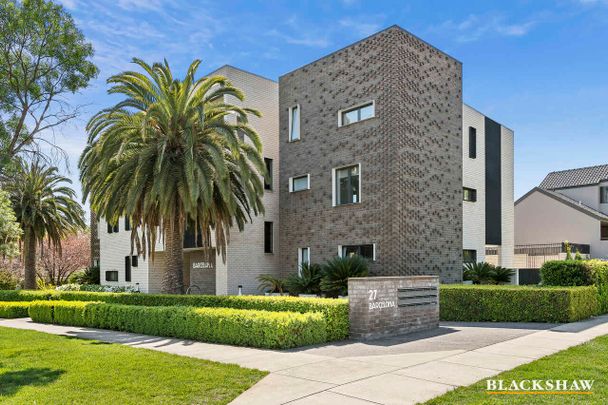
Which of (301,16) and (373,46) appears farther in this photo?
(373,46)

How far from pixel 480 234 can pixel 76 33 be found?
22.3 meters

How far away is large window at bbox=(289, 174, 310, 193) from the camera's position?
2261cm

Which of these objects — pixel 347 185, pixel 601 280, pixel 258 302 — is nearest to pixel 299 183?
pixel 347 185

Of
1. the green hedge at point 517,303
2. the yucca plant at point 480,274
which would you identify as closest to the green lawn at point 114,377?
the green hedge at point 517,303

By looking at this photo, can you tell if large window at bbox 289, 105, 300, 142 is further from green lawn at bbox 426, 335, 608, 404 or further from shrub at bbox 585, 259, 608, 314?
green lawn at bbox 426, 335, 608, 404

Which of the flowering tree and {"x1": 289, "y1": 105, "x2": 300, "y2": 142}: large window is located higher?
{"x1": 289, "y1": 105, "x2": 300, "y2": 142}: large window

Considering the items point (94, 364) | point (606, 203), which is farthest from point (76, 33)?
point (606, 203)

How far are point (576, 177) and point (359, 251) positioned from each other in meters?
29.9

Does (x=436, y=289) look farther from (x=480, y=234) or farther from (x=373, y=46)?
(x=480, y=234)

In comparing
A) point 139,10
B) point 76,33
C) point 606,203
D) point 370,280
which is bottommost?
point 370,280

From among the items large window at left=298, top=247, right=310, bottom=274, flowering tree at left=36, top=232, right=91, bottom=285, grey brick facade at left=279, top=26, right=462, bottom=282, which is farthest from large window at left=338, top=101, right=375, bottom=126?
flowering tree at left=36, top=232, right=91, bottom=285

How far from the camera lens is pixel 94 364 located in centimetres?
925

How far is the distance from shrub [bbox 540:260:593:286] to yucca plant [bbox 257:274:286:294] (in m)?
9.85

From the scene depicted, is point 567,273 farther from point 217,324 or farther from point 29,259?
point 29,259
